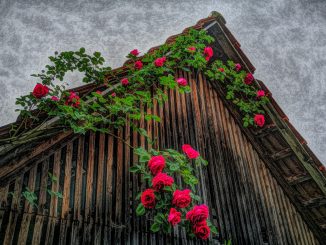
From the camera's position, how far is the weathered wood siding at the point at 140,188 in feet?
8.09

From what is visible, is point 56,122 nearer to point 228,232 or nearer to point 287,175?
point 228,232

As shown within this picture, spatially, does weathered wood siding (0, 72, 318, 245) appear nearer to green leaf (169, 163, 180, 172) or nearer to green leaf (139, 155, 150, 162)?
green leaf (139, 155, 150, 162)

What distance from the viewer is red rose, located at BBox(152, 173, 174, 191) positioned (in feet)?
7.90

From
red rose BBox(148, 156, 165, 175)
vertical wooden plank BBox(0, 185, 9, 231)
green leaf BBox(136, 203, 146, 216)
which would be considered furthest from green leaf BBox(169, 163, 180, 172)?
vertical wooden plank BBox(0, 185, 9, 231)

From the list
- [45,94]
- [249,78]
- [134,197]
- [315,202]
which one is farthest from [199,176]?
[315,202]

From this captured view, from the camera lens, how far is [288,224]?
5504mm

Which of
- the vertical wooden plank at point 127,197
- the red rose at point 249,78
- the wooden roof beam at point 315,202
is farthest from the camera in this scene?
the wooden roof beam at point 315,202

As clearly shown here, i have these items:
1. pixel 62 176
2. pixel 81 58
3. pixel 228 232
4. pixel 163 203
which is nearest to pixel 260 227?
pixel 228 232

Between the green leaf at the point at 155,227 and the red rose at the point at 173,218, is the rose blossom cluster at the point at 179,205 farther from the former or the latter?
the green leaf at the point at 155,227

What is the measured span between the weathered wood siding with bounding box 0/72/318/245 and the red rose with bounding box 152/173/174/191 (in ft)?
2.50

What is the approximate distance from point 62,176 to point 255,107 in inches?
151

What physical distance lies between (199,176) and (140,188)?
1242 mm

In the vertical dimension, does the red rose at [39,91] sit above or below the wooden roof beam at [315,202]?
above

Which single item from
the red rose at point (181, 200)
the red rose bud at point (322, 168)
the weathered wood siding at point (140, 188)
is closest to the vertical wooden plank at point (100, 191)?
the weathered wood siding at point (140, 188)
